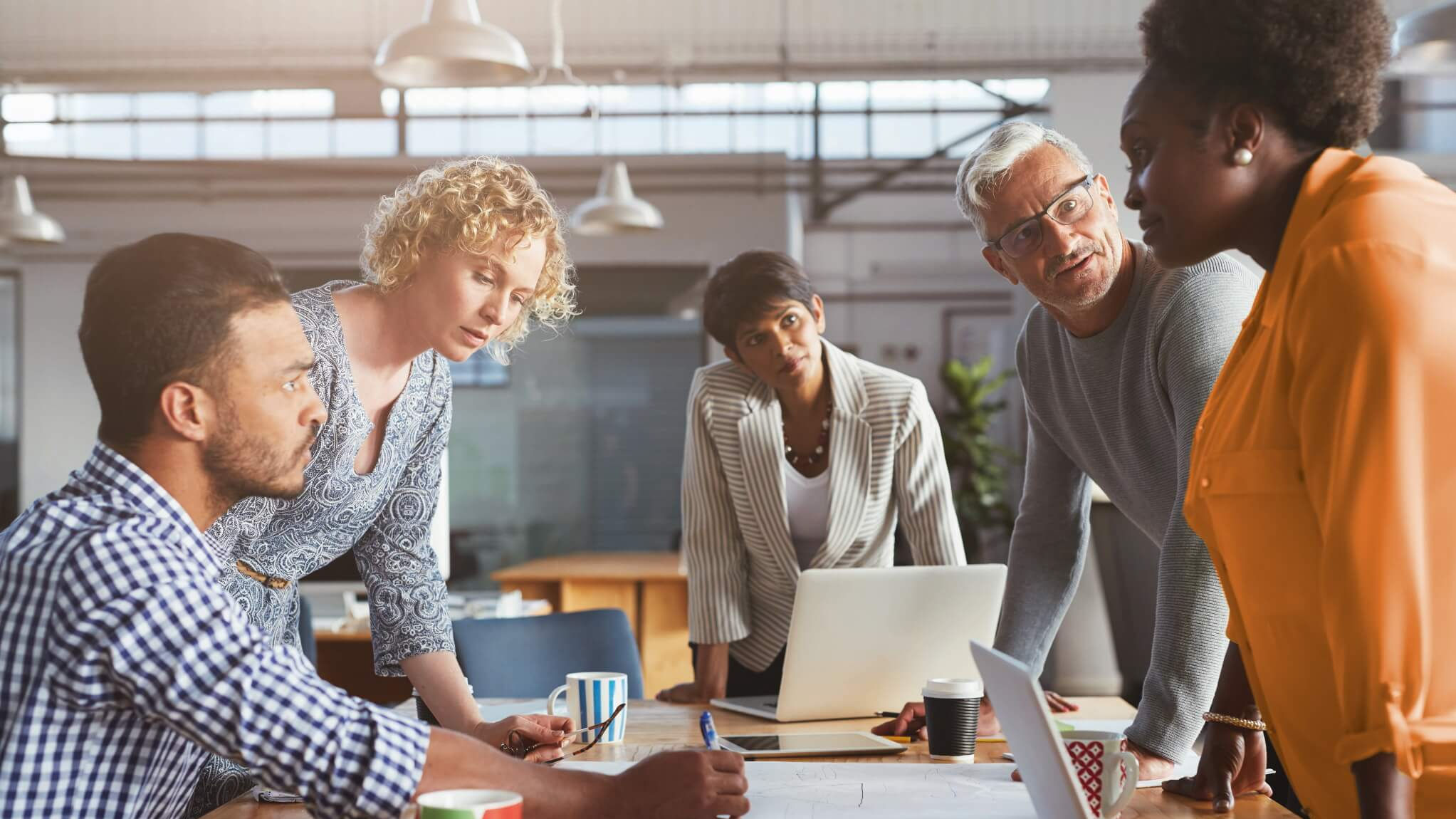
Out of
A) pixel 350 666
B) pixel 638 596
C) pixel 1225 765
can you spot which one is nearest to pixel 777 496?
pixel 1225 765

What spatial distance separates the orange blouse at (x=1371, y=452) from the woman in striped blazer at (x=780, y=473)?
54.0 inches

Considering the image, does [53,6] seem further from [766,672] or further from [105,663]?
[105,663]

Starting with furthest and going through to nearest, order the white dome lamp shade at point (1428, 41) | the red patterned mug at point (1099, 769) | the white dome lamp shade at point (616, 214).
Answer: the white dome lamp shade at point (616, 214) → the white dome lamp shade at point (1428, 41) → the red patterned mug at point (1099, 769)

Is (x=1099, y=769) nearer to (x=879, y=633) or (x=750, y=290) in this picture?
(x=879, y=633)

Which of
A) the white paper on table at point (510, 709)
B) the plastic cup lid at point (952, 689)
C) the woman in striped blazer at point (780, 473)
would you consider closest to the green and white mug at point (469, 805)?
the plastic cup lid at point (952, 689)

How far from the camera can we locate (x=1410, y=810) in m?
1.03

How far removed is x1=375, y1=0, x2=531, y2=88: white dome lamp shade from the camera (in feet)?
12.6

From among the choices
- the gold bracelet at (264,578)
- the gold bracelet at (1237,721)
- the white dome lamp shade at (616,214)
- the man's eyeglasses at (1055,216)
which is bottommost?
the gold bracelet at (1237,721)

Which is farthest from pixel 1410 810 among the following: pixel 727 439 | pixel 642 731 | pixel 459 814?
pixel 727 439

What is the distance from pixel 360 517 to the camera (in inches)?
80.7

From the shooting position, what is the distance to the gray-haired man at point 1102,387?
63.5 inches

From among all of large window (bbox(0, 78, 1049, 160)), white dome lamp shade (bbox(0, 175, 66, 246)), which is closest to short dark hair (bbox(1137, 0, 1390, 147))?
white dome lamp shade (bbox(0, 175, 66, 246))

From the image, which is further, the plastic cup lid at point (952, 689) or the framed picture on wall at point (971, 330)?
the framed picture on wall at point (971, 330)

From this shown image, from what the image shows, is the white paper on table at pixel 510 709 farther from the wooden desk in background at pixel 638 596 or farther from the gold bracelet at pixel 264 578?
the wooden desk in background at pixel 638 596
